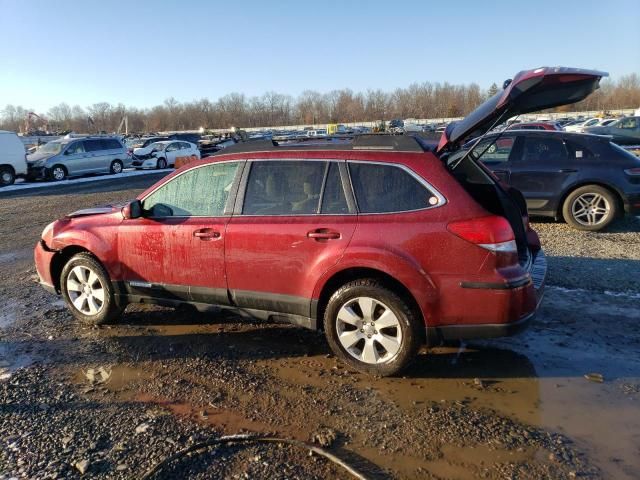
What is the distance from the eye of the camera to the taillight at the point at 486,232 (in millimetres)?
3617

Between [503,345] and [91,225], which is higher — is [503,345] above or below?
below

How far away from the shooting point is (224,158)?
184 inches

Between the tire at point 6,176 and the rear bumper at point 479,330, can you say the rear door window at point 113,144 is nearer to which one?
the tire at point 6,176

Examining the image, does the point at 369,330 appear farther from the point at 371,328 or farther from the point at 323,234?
the point at 323,234

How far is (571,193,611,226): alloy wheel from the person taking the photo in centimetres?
841

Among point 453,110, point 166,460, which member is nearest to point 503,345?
point 166,460

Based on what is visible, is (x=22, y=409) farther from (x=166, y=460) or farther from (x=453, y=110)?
(x=453, y=110)

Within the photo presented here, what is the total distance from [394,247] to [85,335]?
3119 mm

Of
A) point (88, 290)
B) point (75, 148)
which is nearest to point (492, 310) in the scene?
point (88, 290)

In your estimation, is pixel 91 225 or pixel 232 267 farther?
pixel 91 225

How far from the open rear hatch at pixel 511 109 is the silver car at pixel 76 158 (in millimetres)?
21714

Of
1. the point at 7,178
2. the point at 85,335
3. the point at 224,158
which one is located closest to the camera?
the point at 224,158

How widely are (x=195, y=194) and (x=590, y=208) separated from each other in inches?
261

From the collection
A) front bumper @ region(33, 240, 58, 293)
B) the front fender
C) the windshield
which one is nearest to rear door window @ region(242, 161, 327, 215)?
the front fender
